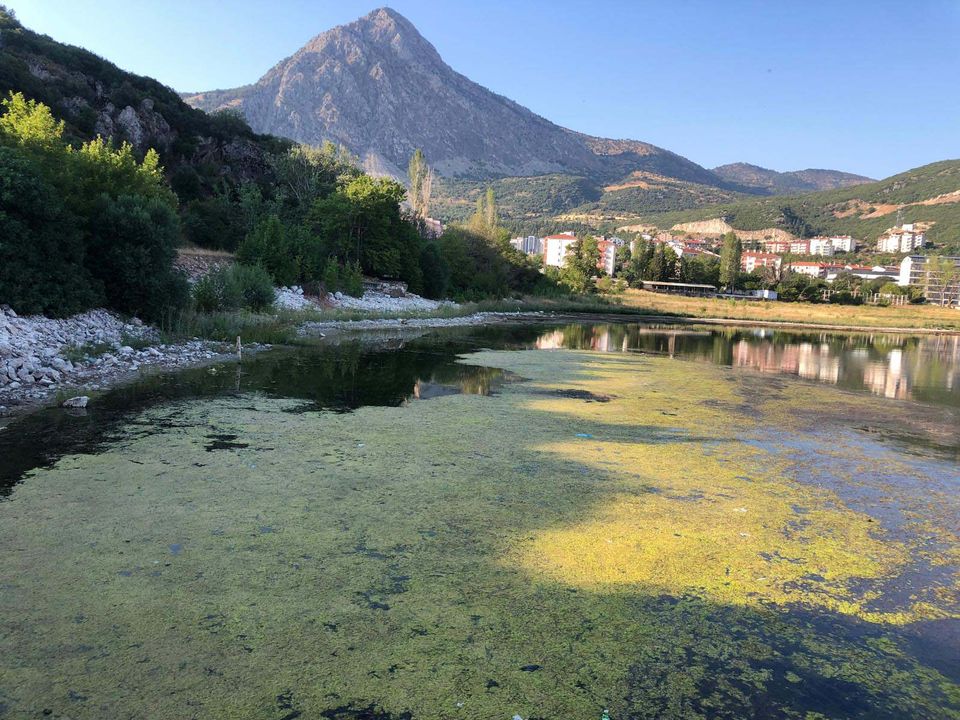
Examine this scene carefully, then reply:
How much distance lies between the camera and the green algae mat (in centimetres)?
330

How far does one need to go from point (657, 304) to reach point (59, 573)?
70.2 metres

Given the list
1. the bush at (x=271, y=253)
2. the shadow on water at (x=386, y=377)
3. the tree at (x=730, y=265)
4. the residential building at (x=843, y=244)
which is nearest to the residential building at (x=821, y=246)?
the residential building at (x=843, y=244)

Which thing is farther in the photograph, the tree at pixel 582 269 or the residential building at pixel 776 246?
the residential building at pixel 776 246

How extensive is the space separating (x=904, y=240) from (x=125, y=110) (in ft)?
552

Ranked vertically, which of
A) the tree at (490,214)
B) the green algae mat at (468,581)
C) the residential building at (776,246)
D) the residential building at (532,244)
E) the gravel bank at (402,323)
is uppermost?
the residential building at (776,246)

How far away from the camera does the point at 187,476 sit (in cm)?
657

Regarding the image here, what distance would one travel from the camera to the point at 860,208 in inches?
7372

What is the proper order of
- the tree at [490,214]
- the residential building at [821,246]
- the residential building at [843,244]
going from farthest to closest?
the residential building at [843,244]
the residential building at [821,246]
the tree at [490,214]

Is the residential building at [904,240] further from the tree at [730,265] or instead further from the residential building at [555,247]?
the residential building at [555,247]

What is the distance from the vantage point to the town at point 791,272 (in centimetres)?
9426

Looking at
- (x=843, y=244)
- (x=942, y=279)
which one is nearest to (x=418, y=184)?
(x=942, y=279)

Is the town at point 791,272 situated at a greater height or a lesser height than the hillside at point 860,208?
lesser

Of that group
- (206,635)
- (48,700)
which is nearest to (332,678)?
(206,635)

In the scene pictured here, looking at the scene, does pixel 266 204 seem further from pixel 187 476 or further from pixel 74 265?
pixel 187 476
